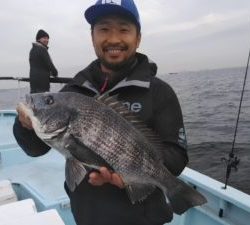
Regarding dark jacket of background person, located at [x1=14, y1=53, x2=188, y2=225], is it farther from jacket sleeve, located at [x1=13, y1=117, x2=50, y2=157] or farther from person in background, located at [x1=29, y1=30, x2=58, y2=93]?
person in background, located at [x1=29, y1=30, x2=58, y2=93]

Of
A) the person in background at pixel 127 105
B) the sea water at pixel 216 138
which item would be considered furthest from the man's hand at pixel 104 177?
the sea water at pixel 216 138

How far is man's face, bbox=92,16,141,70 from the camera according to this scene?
2.44 metres

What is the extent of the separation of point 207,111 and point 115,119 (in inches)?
809

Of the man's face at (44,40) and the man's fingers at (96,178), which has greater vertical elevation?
the man's face at (44,40)

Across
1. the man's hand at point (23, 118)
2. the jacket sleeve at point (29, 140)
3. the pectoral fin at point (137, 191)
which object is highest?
the man's hand at point (23, 118)

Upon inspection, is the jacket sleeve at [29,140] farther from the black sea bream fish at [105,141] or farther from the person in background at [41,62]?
the person in background at [41,62]

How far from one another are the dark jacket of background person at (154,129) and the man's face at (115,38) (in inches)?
→ 4.7

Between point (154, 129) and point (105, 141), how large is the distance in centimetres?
43

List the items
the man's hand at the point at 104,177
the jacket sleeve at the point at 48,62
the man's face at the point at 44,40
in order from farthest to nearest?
the man's face at the point at 44,40 < the jacket sleeve at the point at 48,62 < the man's hand at the point at 104,177

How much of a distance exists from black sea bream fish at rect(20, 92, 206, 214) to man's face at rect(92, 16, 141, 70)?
387 millimetres

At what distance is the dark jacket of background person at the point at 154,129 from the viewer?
2.37 metres

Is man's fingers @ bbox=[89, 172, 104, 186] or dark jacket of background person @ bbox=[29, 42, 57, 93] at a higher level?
dark jacket of background person @ bbox=[29, 42, 57, 93]

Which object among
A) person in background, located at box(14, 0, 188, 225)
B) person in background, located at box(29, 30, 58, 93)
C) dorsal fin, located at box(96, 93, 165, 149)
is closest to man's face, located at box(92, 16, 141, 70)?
person in background, located at box(14, 0, 188, 225)

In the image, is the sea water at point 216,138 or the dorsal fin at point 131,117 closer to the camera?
the dorsal fin at point 131,117
